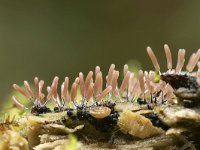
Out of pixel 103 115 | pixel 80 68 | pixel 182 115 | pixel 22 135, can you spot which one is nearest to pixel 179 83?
pixel 182 115

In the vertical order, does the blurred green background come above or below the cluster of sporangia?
above

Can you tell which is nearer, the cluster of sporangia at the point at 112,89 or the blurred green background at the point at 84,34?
the cluster of sporangia at the point at 112,89

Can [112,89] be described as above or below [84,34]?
below

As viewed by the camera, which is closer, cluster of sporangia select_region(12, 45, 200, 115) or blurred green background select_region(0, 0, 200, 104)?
cluster of sporangia select_region(12, 45, 200, 115)

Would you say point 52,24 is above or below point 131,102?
above

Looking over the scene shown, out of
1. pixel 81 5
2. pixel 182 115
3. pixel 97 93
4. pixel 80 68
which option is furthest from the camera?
pixel 81 5

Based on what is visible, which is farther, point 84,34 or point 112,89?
point 84,34

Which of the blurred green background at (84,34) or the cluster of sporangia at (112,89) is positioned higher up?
the blurred green background at (84,34)

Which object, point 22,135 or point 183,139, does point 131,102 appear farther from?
point 22,135
